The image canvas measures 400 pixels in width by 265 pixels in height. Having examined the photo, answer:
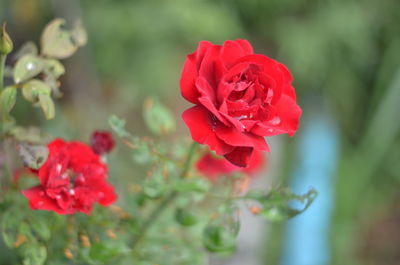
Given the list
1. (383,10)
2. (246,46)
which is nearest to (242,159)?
(246,46)

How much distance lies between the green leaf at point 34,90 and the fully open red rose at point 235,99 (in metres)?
0.17

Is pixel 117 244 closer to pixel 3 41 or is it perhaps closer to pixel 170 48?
pixel 3 41

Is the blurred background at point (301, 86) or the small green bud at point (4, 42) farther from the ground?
the small green bud at point (4, 42)

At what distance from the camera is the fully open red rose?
0.56 metres

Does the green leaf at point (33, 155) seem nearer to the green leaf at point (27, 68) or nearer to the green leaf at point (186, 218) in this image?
the green leaf at point (27, 68)

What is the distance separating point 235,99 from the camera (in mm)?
Result: 601

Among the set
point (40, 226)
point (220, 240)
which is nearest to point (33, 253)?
point (40, 226)

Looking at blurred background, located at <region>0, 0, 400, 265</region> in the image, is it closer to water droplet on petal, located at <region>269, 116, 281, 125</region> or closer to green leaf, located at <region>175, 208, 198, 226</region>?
green leaf, located at <region>175, 208, 198, 226</region>

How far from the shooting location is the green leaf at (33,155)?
585 millimetres

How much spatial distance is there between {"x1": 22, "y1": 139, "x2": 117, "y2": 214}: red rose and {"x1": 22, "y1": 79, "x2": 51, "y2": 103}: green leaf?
6 centimetres

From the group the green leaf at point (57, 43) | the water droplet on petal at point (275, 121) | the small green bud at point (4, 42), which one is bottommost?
the water droplet on petal at point (275, 121)

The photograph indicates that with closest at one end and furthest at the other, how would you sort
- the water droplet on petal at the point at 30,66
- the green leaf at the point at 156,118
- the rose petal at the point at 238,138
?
the rose petal at the point at 238,138 → the water droplet on petal at the point at 30,66 → the green leaf at the point at 156,118

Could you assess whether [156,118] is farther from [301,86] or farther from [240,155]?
[301,86]

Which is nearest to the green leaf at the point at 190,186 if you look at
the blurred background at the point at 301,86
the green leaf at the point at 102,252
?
the green leaf at the point at 102,252
